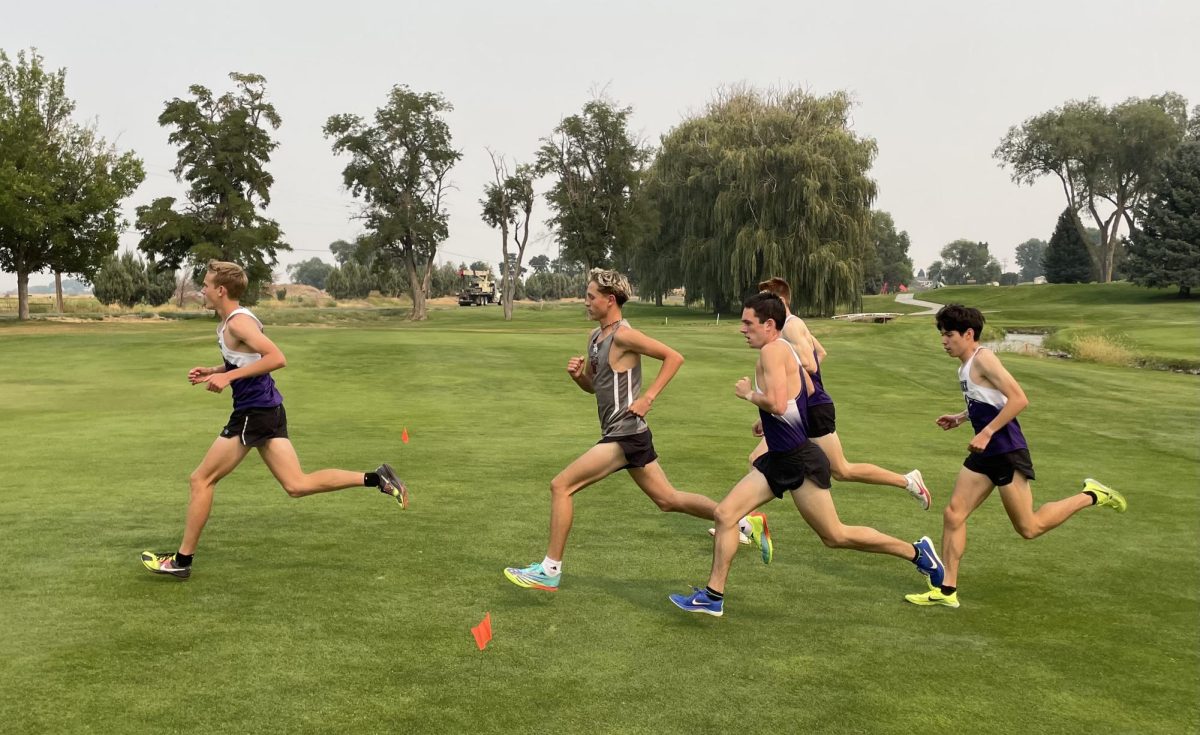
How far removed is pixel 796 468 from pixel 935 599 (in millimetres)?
1518

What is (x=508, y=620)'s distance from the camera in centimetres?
555

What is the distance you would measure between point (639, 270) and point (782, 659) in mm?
64495

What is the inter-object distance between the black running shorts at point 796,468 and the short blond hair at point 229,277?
3.95m

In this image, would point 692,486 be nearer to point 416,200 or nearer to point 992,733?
point 992,733

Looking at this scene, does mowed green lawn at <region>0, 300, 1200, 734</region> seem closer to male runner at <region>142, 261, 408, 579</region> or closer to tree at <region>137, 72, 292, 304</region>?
male runner at <region>142, 261, 408, 579</region>

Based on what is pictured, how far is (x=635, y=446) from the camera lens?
19.8 feet

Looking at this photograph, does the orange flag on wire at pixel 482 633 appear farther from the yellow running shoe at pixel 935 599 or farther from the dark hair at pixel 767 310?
the yellow running shoe at pixel 935 599

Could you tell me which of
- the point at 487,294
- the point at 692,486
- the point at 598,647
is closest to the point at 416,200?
the point at 487,294

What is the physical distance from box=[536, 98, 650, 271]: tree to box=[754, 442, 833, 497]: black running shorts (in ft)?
212

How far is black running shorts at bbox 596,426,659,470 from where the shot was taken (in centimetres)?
603

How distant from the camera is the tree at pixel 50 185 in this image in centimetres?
4556

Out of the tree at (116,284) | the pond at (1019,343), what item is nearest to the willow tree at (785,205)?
the pond at (1019,343)

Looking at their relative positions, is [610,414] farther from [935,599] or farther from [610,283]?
[935,599]

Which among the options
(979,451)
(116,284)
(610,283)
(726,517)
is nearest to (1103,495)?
(979,451)
